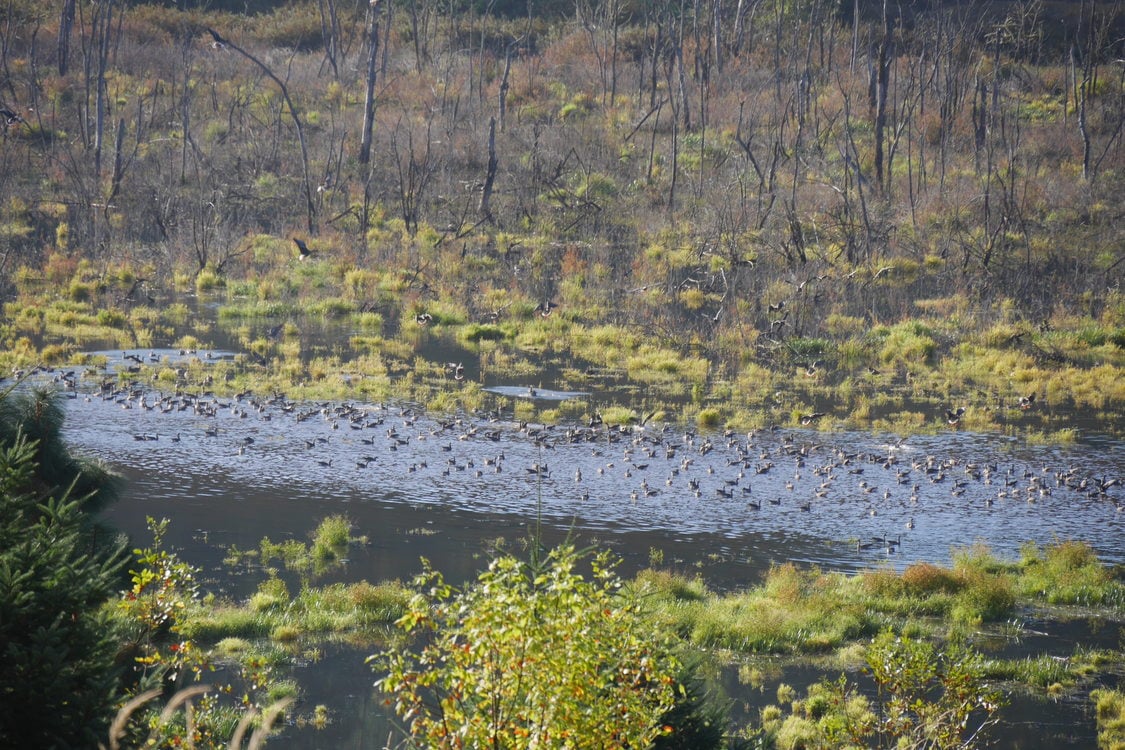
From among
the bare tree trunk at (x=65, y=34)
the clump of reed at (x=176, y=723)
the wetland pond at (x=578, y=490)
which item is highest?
the bare tree trunk at (x=65, y=34)

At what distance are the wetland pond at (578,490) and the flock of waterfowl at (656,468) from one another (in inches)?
1.9

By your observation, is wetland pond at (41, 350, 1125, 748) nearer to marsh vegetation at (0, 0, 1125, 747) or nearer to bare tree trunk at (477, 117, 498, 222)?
marsh vegetation at (0, 0, 1125, 747)

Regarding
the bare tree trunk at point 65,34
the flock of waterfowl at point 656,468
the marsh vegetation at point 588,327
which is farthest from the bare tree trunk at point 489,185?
the bare tree trunk at point 65,34

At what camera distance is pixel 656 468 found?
19.0 meters

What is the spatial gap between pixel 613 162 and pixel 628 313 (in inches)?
524

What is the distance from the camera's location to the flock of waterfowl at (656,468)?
16922 mm

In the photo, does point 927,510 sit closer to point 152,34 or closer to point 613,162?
point 613,162

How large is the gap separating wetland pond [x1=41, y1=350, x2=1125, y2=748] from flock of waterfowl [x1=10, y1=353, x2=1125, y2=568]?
1.9 inches

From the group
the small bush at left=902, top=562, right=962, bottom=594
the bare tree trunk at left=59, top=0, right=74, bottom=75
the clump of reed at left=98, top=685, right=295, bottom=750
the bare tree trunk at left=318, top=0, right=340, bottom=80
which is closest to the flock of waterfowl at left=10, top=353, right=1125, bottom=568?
the small bush at left=902, top=562, right=962, bottom=594

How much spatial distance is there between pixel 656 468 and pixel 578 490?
1.90 meters

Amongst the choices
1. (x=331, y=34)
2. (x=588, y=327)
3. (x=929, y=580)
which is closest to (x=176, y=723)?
(x=929, y=580)

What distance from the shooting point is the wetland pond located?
15.0m

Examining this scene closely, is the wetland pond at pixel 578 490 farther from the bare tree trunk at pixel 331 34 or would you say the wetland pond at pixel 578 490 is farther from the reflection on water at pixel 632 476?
the bare tree trunk at pixel 331 34

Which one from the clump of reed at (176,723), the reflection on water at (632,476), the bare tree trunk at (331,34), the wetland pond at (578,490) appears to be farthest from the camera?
the bare tree trunk at (331,34)
